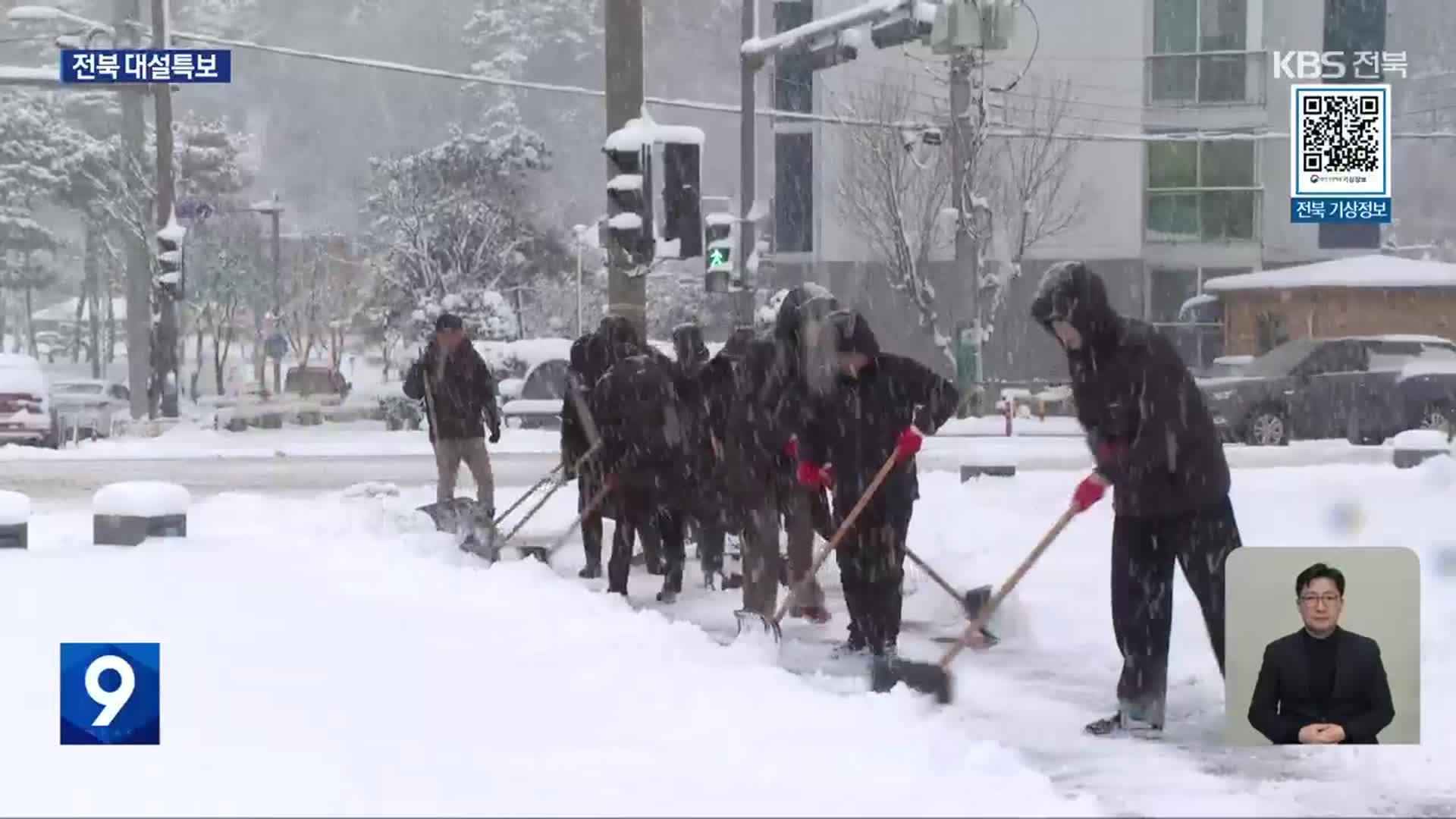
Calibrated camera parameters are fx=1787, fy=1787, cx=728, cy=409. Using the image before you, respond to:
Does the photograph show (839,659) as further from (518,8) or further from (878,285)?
(518,8)

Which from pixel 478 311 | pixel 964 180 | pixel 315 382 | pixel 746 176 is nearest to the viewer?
pixel 746 176

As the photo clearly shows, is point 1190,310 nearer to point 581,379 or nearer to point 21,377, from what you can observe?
point 21,377

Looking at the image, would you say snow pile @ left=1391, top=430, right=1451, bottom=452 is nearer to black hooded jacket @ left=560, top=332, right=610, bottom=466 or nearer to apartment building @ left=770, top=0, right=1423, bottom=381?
black hooded jacket @ left=560, top=332, right=610, bottom=466

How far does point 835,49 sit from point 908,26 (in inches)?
60.6

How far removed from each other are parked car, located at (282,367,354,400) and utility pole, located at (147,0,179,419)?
743 centimetres

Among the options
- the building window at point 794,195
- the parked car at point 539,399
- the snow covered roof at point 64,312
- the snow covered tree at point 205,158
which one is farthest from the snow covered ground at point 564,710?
the snow covered roof at point 64,312

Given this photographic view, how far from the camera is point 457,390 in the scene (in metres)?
11.5

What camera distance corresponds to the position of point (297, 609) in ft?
23.3

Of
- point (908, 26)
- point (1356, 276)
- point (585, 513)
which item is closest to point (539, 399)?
point (1356, 276)

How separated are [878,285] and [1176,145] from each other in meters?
6.06

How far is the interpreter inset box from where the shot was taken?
531 centimetres

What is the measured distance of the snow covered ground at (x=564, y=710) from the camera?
467cm

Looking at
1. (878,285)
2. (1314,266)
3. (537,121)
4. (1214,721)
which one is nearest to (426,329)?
(878,285)

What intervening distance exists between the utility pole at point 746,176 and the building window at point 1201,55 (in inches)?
520
